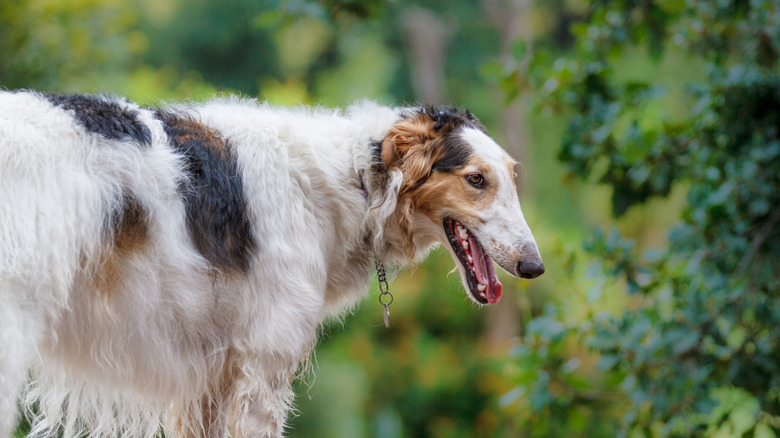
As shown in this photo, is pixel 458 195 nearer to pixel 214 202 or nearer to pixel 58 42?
pixel 214 202

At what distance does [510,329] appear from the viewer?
506 inches

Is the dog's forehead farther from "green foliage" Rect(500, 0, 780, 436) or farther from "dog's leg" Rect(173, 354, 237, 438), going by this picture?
"green foliage" Rect(500, 0, 780, 436)

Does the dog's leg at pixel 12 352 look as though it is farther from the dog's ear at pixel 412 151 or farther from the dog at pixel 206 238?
the dog's ear at pixel 412 151

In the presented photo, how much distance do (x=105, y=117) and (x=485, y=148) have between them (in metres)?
1.28

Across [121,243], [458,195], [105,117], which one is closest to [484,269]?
[458,195]

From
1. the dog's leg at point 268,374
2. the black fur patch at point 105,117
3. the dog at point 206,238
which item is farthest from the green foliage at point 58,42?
the dog's leg at point 268,374

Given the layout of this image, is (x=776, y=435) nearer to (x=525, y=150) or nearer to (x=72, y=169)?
(x=72, y=169)

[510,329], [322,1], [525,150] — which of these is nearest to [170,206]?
[322,1]

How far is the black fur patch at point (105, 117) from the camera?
7.88 feet

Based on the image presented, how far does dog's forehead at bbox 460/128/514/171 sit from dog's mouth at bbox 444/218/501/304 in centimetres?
25

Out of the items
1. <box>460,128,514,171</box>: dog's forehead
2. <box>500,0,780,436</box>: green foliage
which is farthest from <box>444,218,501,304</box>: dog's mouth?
<box>500,0,780,436</box>: green foliage

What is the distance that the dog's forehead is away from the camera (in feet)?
9.40

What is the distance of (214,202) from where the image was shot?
101 inches

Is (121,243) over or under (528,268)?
over
